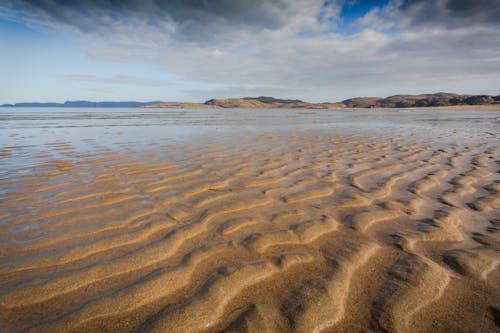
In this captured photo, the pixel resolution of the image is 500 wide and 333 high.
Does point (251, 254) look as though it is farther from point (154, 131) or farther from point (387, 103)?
point (387, 103)

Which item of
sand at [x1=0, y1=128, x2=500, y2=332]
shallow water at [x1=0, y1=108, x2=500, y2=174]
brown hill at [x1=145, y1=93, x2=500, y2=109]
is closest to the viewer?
sand at [x1=0, y1=128, x2=500, y2=332]

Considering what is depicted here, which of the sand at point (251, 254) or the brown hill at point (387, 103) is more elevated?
the sand at point (251, 254)

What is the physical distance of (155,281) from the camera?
168cm

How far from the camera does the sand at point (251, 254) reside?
142cm

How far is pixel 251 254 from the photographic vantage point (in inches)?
79.4

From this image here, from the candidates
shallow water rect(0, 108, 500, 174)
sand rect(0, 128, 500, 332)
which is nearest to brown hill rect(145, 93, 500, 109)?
shallow water rect(0, 108, 500, 174)

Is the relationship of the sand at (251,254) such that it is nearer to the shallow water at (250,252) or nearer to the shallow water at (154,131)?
the shallow water at (250,252)

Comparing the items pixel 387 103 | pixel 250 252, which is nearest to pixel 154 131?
pixel 250 252

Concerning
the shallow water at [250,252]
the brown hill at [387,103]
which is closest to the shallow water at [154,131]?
the shallow water at [250,252]

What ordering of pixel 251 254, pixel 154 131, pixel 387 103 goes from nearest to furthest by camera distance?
pixel 251 254 < pixel 154 131 < pixel 387 103

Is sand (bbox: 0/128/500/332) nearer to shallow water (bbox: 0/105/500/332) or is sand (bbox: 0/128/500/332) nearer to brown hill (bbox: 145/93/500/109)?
shallow water (bbox: 0/105/500/332)

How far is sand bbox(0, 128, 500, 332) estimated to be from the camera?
4.65 feet

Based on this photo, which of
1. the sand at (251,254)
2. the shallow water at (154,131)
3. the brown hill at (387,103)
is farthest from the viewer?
the brown hill at (387,103)

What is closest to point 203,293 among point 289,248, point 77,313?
point 77,313
